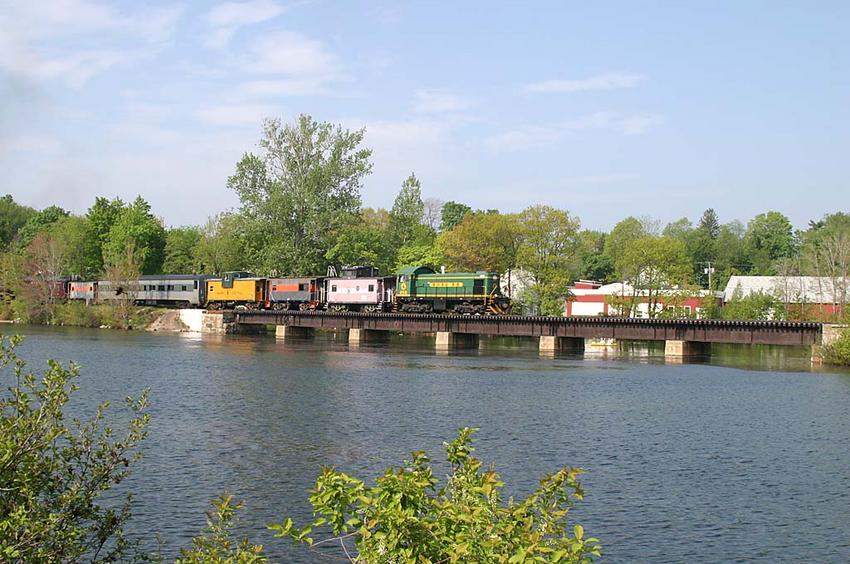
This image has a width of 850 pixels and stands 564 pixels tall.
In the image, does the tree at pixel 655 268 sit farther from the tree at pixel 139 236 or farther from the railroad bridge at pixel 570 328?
the tree at pixel 139 236

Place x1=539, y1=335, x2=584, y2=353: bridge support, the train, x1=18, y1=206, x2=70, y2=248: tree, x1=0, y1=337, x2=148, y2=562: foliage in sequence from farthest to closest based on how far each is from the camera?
x1=18, y1=206, x2=70, y2=248: tree, the train, x1=539, y1=335, x2=584, y2=353: bridge support, x1=0, y1=337, x2=148, y2=562: foliage

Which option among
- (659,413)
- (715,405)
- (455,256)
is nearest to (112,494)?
(659,413)

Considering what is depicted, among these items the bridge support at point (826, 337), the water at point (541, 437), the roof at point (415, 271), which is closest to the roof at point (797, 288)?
the bridge support at point (826, 337)

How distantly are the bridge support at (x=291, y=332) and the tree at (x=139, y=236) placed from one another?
1412 inches

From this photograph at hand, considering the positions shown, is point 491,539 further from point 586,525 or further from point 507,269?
point 507,269

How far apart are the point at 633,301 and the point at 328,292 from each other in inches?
1277

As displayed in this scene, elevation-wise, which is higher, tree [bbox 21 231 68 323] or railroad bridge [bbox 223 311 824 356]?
tree [bbox 21 231 68 323]

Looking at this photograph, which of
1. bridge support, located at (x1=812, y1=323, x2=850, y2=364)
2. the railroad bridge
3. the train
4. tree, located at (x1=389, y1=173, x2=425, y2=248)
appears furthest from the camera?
tree, located at (x1=389, y1=173, x2=425, y2=248)

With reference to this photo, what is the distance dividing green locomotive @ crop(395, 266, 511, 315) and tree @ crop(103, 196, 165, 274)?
50.1 meters

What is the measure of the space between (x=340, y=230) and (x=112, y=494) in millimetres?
74364

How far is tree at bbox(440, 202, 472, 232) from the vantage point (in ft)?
541

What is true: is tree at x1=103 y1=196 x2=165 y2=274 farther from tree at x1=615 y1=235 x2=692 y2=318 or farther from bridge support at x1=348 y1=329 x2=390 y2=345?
tree at x1=615 y1=235 x2=692 y2=318

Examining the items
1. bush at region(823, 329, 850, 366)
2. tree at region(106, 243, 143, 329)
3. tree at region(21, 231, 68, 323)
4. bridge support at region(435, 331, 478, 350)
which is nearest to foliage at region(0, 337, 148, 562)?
bush at region(823, 329, 850, 366)

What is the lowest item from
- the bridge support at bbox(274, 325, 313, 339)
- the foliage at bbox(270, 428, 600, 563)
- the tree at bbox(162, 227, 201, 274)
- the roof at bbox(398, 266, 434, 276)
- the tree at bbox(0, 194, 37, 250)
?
the bridge support at bbox(274, 325, 313, 339)
